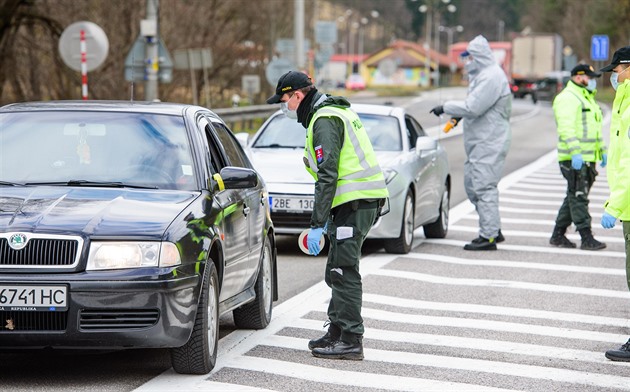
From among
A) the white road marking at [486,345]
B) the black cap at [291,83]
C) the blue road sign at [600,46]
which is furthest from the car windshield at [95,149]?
the blue road sign at [600,46]

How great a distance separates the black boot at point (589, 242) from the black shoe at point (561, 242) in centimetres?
16

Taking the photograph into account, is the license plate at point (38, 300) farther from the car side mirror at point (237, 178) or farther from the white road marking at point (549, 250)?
the white road marking at point (549, 250)

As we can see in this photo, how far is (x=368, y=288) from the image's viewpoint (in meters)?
11.4

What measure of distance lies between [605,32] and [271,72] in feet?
211

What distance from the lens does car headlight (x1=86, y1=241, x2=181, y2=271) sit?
678 cm

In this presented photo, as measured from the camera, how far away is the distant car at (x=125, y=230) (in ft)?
22.1

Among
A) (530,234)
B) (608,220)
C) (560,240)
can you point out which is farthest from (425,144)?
(608,220)

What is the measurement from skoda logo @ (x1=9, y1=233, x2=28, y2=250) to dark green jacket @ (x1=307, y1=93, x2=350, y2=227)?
1.82 metres

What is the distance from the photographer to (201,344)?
7.21 metres

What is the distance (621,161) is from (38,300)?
3.66 metres

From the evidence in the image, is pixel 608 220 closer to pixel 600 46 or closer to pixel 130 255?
pixel 130 255

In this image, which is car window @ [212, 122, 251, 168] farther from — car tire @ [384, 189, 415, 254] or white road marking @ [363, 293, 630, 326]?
car tire @ [384, 189, 415, 254]

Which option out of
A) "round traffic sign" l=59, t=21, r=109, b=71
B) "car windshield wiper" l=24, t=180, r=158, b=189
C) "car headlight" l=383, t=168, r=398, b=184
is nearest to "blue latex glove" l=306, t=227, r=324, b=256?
"car windshield wiper" l=24, t=180, r=158, b=189

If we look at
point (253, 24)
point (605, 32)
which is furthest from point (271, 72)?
point (605, 32)
